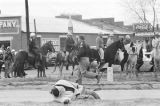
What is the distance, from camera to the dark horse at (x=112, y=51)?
24219 mm

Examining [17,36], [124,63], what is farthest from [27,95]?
[17,36]

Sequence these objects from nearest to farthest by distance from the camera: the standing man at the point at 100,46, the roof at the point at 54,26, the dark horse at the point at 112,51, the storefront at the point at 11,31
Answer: the standing man at the point at 100,46
the dark horse at the point at 112,51
the storefront at the point at 11,31
the roof at the point at 54,26

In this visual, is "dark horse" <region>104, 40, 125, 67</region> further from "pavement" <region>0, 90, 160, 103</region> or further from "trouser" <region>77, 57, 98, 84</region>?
"pavement" <region>0, 90, 160, 103</region>

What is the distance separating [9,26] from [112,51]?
2610 centimetres

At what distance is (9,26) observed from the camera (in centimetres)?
4872

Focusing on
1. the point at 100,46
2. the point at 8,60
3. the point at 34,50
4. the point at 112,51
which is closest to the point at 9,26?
the point at 8,60

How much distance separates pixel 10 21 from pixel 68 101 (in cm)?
3600

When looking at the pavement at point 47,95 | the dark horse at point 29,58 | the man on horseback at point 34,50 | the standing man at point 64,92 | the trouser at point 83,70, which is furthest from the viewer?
the dark horse at point 29,58

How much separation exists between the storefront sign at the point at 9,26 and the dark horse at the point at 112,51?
83.6 feet

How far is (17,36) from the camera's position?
48531 mm

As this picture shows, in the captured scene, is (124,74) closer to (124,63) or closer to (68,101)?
(124,63)

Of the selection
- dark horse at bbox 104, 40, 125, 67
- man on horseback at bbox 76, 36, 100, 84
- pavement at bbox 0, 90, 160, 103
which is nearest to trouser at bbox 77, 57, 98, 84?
man on horseback at bbox 76, 36, 100, 84

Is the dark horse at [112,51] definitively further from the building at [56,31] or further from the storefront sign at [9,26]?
the storefront sign at [9,26]

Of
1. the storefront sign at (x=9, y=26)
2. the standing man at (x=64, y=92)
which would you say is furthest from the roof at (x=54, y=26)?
the standing man at (x=64, y=92)
